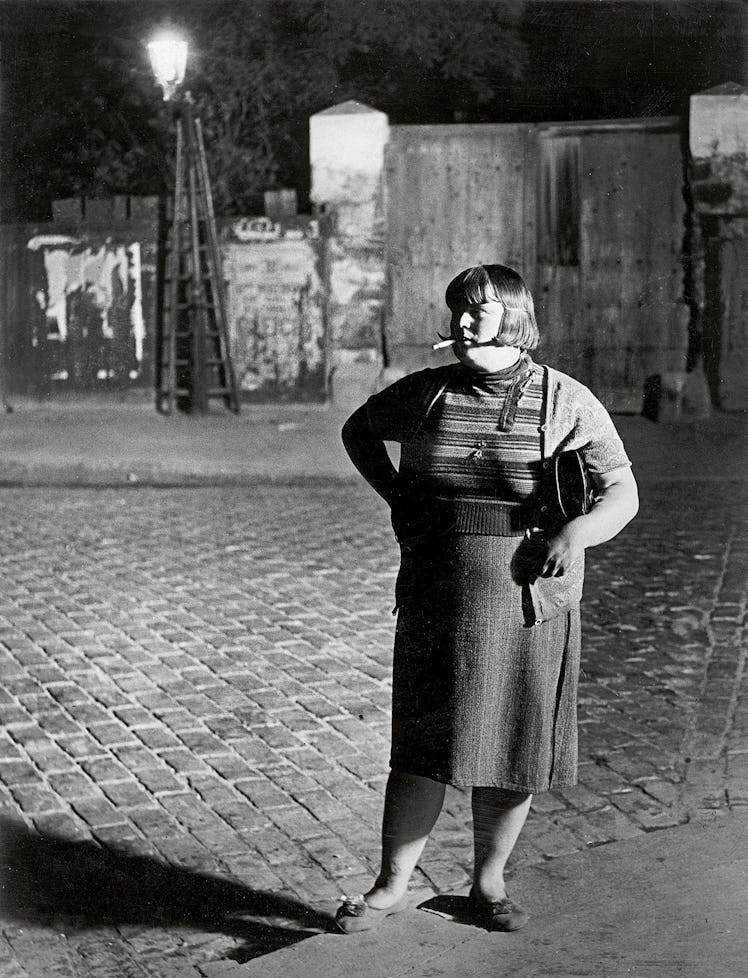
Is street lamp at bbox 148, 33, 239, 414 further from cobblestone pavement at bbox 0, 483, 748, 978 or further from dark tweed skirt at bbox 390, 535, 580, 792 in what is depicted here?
dark tweed skirt at bbox 390, 535, 580, 792

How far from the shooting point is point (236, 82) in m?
15.5

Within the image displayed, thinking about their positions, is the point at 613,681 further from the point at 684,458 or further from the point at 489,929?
the point at 684,458

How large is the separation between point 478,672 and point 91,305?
12318 millimetres

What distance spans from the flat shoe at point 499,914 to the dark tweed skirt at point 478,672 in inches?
13.9

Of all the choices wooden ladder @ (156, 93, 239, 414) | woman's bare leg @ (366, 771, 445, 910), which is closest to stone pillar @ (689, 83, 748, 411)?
wooden ladder @ (156, 93, 239, 414)

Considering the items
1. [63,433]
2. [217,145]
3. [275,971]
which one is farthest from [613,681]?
[217,145]

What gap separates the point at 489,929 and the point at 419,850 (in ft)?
0.86

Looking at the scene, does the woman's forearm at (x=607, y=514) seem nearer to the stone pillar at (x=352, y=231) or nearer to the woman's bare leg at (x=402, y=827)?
the woman's bare leg at (x=402, y=827)

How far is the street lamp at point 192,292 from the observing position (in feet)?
47.6

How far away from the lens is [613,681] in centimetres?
575

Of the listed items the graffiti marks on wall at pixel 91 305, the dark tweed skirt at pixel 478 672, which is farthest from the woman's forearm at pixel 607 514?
the graffiti marks on wall at pixel 91 305

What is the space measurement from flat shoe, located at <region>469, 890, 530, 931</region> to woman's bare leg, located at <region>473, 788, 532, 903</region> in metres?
0.02

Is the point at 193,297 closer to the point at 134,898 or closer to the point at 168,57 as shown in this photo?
the point at 168,57

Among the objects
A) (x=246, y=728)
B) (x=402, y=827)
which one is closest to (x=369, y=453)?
(x=402, y=827)
